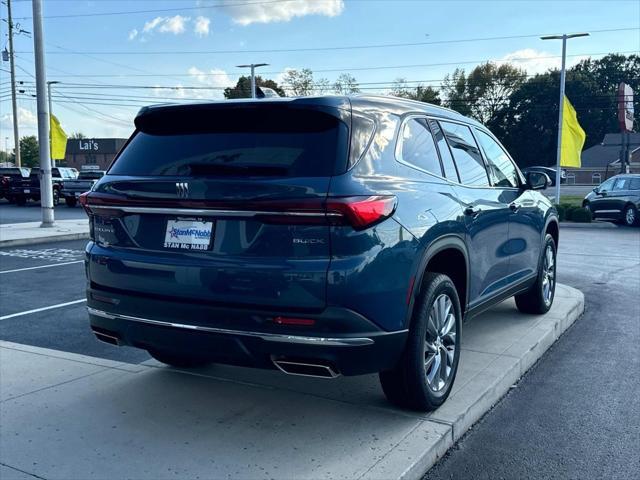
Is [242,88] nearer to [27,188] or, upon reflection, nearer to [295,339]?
[27,188]

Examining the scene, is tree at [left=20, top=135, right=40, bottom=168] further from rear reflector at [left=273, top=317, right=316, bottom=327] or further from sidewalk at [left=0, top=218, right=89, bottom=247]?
rear reflector at [left=273, top=317, right=316, bottom=327]

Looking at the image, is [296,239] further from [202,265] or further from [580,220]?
[580,220]

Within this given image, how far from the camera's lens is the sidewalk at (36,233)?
1431cm

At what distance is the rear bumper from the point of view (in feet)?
10.4

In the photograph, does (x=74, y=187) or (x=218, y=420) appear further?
(x=74, y=187)

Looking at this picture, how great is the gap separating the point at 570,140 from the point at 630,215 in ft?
12.3

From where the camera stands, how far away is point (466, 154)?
483 centimetres

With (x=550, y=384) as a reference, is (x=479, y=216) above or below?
above

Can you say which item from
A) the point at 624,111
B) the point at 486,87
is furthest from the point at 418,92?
the point at 624,111

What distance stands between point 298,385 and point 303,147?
1854mm

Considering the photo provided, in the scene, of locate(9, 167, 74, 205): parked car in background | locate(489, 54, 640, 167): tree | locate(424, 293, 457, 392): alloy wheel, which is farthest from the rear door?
locate(489, 54, 640, 167): tree

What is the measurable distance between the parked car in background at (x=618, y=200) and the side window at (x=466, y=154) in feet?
57.0

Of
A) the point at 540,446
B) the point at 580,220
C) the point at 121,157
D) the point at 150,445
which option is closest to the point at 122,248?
the point at 121,157

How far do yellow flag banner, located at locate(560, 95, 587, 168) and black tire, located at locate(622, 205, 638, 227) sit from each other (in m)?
2.70
